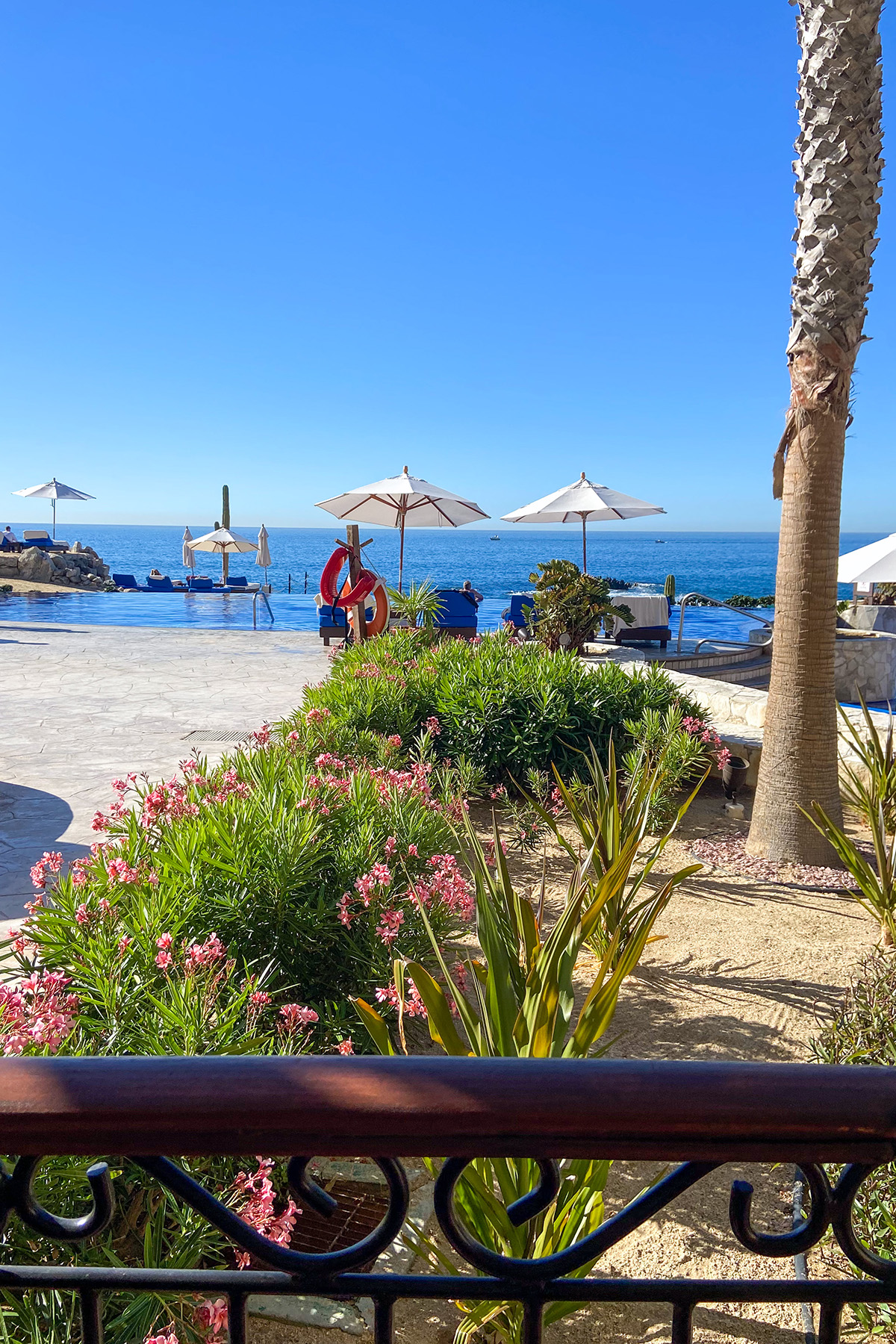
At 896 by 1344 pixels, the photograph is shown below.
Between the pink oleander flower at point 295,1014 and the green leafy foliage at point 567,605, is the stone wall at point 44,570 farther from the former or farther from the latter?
the pink oleander flower at point 295,1014

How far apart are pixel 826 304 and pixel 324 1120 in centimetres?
531

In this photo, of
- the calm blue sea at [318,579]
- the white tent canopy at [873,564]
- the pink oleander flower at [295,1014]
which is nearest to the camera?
the pink oleander flower at [295,1014]

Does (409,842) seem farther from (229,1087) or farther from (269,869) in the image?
(229,1087)

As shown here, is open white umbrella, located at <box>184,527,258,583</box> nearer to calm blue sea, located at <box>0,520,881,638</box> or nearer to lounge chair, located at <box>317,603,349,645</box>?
calm blue sea, located at <box>0,520,881,638</box>

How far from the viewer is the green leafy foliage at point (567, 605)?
40.1ft

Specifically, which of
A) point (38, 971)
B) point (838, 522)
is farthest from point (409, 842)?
point (838, 522)

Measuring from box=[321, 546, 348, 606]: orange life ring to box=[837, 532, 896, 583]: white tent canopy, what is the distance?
6.14 meters

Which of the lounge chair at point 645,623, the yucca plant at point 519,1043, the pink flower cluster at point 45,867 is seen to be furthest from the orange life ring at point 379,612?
the yucca plant at point 519,1043

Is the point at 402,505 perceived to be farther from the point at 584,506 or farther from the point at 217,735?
the point at 217,735

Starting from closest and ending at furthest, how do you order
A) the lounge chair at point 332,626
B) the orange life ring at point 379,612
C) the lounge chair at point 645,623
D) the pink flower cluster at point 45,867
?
1. the pink flower cluster at point 45,867
2. the orange life ring at point 379,612
3. the lounge chair at point 332,626
4. the lounge chair at point 645,623

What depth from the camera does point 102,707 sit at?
28.7 feet

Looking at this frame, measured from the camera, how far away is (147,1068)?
28.0 inches

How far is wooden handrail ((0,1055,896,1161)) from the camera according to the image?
691 millimetres

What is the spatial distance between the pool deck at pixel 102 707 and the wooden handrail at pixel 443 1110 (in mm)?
3688
